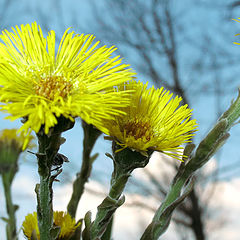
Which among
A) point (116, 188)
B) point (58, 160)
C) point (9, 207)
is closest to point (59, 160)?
point (58, 160)

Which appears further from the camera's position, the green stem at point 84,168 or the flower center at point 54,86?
the green stem at point 84,168

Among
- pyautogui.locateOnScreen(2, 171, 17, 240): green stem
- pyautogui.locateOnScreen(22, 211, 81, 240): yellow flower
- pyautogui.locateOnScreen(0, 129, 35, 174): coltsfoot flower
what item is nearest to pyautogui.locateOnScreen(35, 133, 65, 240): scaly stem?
pyautogui.locateOnScreen(22, 211, 81, 240): yellow flower

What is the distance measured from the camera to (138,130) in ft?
1.86

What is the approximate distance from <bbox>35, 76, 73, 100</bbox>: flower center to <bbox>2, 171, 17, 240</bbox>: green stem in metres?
0.37

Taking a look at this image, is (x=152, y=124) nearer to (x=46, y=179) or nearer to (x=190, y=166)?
(x=190, y=166)

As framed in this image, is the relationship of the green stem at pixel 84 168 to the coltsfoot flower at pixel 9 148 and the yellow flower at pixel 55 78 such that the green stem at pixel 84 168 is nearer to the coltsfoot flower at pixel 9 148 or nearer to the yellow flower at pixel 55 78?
the yellow flower at pixel 55 78

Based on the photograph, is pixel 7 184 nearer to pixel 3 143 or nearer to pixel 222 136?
pixel 3 143

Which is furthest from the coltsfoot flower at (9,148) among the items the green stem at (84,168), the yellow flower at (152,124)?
the yellow flower at (152,124)

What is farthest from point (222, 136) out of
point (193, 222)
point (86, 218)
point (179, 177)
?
point (193, 222)

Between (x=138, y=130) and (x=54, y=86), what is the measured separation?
0.56 ft

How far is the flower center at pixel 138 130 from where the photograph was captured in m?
0.57

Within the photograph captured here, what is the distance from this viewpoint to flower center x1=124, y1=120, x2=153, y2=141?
570mm

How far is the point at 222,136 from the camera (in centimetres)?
58

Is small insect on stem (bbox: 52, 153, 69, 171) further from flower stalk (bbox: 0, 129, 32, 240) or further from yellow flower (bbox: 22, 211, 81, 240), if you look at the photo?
flower stalk (bbox: 0, 129, 32, 240)
